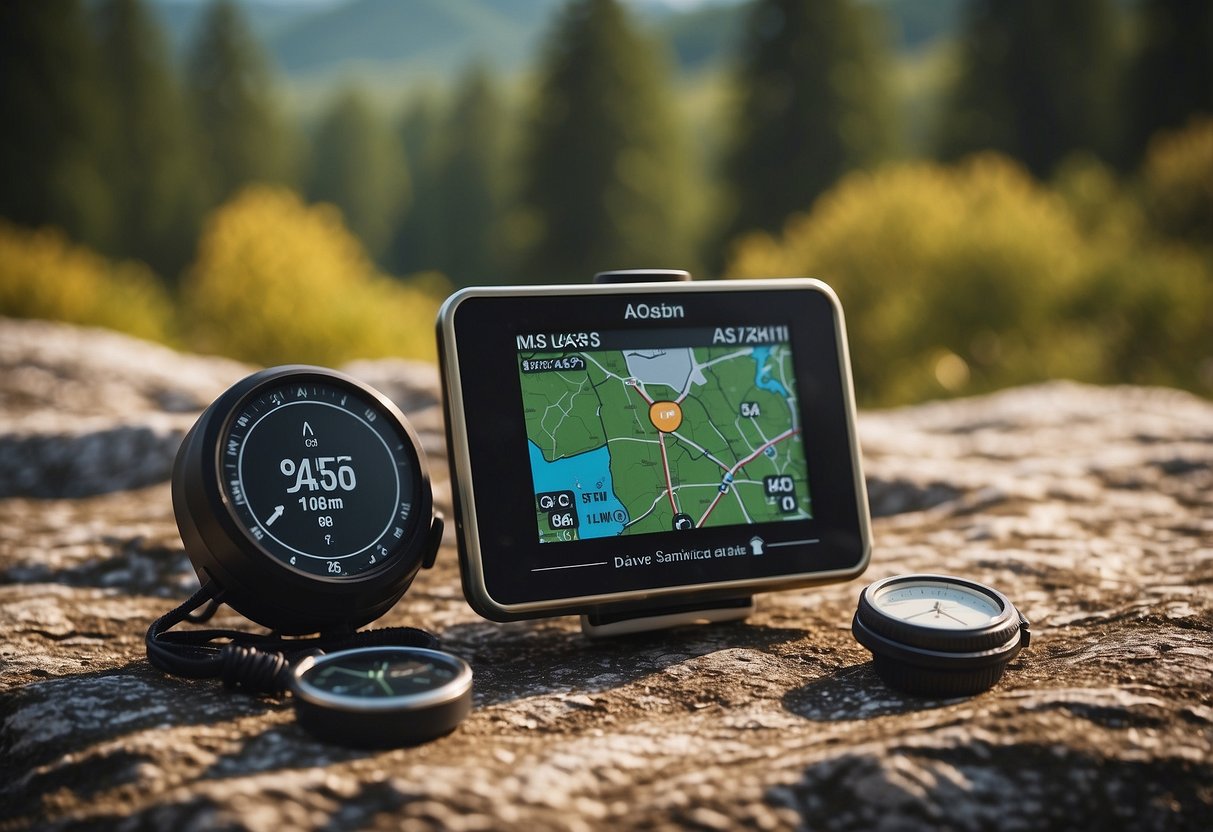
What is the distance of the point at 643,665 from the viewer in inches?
87.9

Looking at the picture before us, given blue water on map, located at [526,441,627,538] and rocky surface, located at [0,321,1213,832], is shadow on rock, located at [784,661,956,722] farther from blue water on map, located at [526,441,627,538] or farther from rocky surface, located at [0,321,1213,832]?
blue water on map, located at [526,441,627,538]

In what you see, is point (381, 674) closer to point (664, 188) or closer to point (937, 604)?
point (937, 604)

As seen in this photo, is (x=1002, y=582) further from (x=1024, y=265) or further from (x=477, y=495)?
(x=1024, y=265)

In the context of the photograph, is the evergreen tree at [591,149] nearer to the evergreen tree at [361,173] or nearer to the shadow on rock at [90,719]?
the evergreen tree at [361,173]

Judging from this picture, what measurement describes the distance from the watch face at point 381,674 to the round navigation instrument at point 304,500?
0.83ft

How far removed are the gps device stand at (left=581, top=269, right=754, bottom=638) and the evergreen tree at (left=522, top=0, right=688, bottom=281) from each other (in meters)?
28.3

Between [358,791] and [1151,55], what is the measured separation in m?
33.7

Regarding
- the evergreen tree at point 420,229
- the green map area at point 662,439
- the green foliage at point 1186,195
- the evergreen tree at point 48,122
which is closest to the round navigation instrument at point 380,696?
the green map area at point 662,439

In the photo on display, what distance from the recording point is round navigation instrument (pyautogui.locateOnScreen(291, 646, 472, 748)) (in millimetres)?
1659

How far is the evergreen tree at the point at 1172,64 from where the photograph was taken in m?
28.4

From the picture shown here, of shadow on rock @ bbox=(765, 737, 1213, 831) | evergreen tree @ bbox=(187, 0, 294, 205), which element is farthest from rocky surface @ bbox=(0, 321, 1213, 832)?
evergreen tree @ bbox=(187, 0, 294, 205)

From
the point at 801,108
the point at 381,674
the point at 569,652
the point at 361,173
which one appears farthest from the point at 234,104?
the point at 381,674

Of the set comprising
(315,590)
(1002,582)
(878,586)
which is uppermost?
(315,590)

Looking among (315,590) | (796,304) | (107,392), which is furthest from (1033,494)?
(107,392)
